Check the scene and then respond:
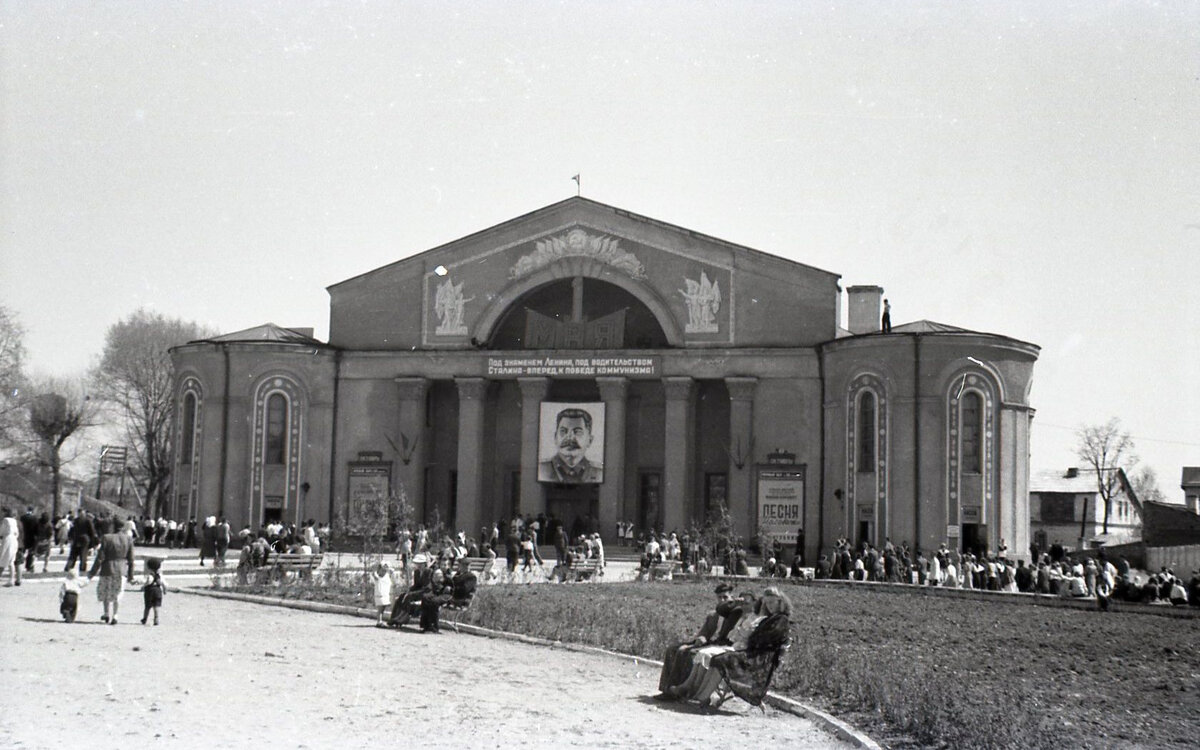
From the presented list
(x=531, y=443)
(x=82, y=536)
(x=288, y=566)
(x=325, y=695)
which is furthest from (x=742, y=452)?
(x=325, y=695)

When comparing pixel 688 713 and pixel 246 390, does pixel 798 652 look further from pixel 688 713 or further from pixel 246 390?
pixel 246 390

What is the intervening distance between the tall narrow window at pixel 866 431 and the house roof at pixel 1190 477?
3632 centimetres

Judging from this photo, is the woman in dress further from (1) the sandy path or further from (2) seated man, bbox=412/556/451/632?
(2) seated man, bbox=412/556/451/632

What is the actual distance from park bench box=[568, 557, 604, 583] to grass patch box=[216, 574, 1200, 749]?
228cm

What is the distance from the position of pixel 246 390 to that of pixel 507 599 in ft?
85.8

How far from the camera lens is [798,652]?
17.5 meters

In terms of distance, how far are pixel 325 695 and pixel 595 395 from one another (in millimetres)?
36201

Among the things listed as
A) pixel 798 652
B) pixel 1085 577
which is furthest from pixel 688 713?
pixel 1085 577

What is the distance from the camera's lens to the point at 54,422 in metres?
59.6

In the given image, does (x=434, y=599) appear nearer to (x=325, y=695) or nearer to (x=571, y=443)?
(x=325, y=695)

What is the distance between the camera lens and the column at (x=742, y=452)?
150 feet

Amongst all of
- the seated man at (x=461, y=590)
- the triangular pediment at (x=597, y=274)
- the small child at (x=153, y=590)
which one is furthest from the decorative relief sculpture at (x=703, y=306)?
the small child at (x=153, y=590)

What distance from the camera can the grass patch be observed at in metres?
13.0

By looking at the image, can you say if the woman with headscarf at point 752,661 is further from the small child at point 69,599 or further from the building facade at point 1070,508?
the building facade at point 1070,508
